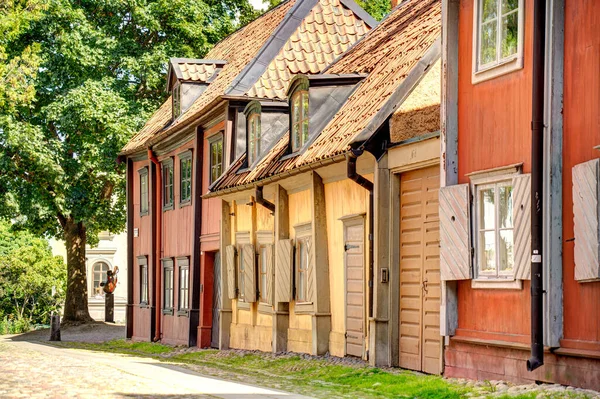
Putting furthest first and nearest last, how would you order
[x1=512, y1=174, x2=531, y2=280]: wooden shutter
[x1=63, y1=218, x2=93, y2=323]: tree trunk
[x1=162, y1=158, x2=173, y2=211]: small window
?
[x1=63, y1=218, x2=93, y2=323]: tree trunk, [x1=162, y1=158, x2=173, y2=211]: small window, [x1=512, y1=174, x2=531, y2=280]: wooden shutter

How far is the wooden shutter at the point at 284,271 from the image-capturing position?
21141 mm

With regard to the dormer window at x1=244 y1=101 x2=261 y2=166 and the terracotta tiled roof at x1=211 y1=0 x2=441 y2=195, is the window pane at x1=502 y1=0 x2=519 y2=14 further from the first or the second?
the dormer window at x1=244 y1=101 x2=261 y2=166

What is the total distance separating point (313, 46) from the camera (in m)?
26.5

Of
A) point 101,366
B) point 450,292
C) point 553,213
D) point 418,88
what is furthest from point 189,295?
point 553,213

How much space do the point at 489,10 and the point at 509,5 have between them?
51cm

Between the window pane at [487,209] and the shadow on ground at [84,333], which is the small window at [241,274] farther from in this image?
the shadow on ground at [84,333]

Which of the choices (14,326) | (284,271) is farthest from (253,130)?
(14,326)

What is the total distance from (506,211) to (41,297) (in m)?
35.9

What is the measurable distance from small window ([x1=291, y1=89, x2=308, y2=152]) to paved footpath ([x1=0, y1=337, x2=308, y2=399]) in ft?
16.8

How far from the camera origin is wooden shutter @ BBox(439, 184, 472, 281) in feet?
46.4

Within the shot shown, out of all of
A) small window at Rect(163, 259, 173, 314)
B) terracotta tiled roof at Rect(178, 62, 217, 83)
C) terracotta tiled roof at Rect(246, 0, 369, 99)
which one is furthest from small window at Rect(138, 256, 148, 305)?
terracotta tiled roof at Rect(246, 0, 369, 99)

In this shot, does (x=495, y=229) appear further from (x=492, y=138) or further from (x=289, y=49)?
(x=289, y=49)

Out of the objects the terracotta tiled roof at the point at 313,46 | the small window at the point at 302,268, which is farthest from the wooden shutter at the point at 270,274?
the terracotta tiled roof at the point at 313,46

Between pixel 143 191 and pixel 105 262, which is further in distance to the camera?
pixel 105 262
